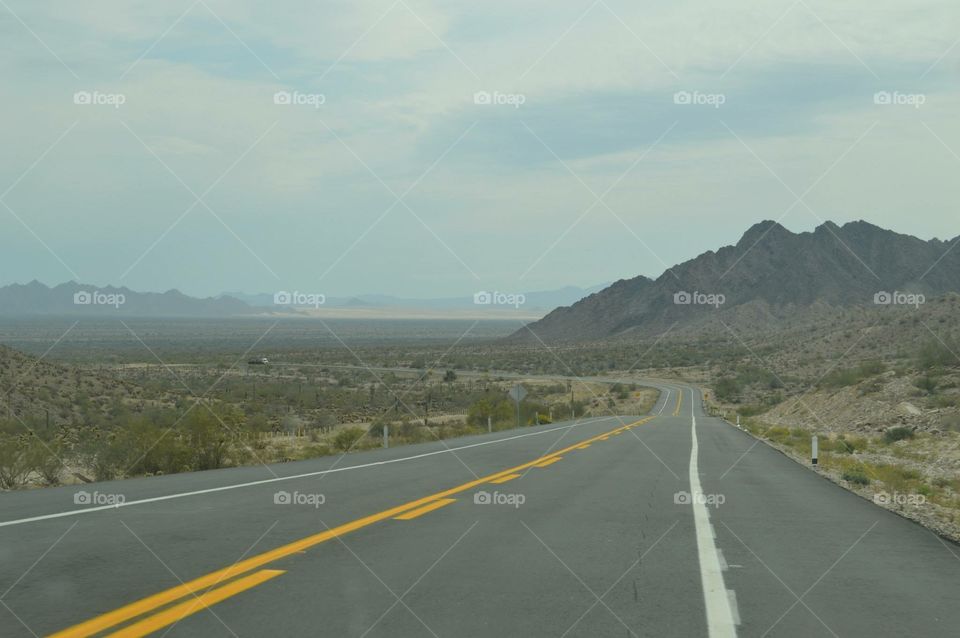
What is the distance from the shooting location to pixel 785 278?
163 meters

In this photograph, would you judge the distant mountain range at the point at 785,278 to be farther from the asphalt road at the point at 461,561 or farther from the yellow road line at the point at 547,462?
the asphalt road at the point at 461,561

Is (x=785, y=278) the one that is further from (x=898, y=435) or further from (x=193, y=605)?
(x=193, y=605)

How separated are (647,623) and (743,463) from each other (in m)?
15.7

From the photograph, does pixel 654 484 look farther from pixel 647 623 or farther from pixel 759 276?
pixel 759 276

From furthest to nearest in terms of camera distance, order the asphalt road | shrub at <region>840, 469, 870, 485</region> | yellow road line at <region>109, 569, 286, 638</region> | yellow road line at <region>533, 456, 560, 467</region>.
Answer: yellow road line at <region>533, 456, 560, 467</region>
shrub at <region>840, 469, 870, 485</region>
the asphalt road
yellow road line at <region>109, 569, 286, 638</region>

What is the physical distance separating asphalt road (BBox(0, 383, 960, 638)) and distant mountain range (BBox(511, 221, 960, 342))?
13998 centimetres

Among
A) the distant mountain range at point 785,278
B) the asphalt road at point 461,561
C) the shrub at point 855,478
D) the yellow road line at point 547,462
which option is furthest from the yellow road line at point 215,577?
the distant mountain range at point 785,278

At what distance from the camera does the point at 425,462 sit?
61.0 ft

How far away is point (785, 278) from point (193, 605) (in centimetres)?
16796

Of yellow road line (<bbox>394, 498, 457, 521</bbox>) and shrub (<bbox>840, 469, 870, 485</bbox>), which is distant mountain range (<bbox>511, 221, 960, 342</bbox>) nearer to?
shrub (<bbox>840, 469, 870, 485</bbox>)

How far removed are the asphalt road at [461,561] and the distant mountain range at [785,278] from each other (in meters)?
140

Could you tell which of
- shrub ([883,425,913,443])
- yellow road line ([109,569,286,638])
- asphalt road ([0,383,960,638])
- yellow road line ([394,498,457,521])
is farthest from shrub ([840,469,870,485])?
shrub ([883,425,913,443])

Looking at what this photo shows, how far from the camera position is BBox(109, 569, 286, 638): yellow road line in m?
5.45

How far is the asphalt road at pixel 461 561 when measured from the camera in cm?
598
